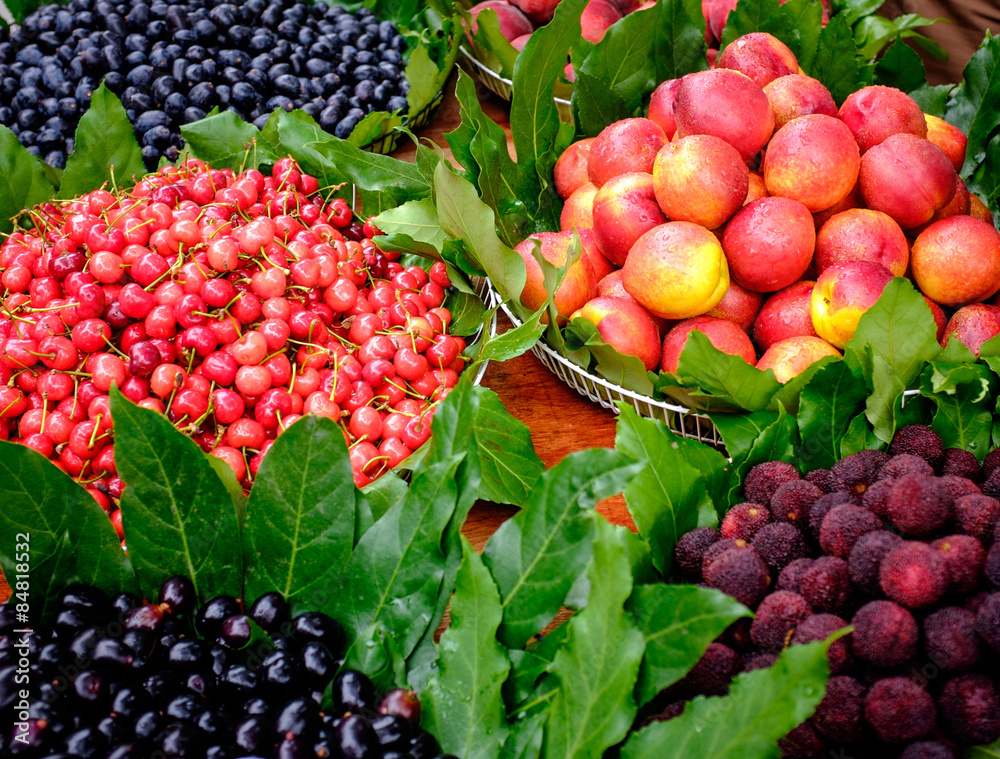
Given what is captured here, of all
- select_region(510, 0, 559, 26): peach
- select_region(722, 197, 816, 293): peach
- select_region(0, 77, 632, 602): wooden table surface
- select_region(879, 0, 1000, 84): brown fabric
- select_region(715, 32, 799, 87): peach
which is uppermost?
select_region(879, 0, 1000, 84): brown fabric

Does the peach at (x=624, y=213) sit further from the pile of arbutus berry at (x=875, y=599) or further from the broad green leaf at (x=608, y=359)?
the pile of arbutus berry at (x=875, y=599)

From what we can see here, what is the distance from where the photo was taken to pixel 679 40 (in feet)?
4.54

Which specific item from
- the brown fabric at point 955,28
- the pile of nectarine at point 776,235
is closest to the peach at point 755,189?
the pile of nectarine at point 776,235

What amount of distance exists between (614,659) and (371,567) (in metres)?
0.26

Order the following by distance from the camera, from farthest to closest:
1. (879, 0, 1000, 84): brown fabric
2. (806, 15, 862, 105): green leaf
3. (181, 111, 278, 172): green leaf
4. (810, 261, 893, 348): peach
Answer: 1. (879, 0, 1000, 84): brown fabric
2. (181, 111, 278, 172): green leaf
3. (806, 15, 862, 105): green leaf
4. (810, 261, 893, 348): peach

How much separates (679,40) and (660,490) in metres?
0.96

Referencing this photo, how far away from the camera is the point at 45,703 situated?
2.04ft

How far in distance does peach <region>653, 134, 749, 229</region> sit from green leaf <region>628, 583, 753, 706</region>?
2.04 ft

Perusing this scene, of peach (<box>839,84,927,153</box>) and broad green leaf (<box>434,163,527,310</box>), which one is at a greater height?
peach (<box>839,84,927,153</box>)

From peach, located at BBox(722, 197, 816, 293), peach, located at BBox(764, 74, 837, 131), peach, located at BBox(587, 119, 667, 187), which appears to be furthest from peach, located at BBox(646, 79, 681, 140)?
peach, located at BBox(722, 197, 816, 293)

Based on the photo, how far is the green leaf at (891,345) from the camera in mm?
869

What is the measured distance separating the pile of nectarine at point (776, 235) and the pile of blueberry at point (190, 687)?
0.58 meters

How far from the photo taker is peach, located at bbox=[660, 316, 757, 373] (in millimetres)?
1057

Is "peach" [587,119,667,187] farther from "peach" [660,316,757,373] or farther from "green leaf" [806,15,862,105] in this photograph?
"green leaf" [806,15,862,105]
